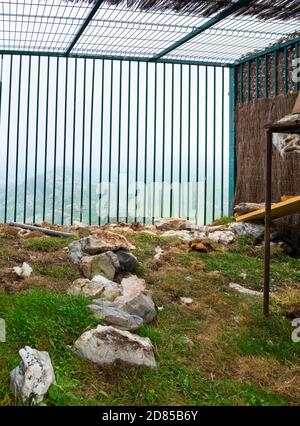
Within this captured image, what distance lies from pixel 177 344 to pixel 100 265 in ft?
5.07

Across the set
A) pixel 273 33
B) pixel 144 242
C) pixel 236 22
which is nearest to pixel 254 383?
pixel 144 242

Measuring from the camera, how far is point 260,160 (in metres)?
9.31

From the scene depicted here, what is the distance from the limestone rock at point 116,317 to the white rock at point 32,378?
790 millimetres

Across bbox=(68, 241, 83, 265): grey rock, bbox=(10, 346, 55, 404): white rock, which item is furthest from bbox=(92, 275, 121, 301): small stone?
bbox=(10, 346, 55, 404): white rock

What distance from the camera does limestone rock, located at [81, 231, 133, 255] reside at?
5.89m

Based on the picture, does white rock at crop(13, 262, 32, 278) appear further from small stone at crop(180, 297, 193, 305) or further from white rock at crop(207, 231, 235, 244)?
white rock at crop(207, 231, 235, 244)

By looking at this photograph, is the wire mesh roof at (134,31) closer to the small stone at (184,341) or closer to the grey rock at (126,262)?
the grey rock at (126,262)

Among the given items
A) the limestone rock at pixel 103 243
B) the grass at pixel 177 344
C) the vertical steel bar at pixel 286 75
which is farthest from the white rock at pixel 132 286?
the vertical steel bar at pixel 286 75

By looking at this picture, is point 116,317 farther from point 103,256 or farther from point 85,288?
point 103,256

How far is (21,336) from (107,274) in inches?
68.3

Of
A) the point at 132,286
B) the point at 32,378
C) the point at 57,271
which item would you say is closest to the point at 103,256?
the point at 57,271

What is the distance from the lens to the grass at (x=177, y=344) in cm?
350

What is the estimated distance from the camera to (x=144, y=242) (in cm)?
736
